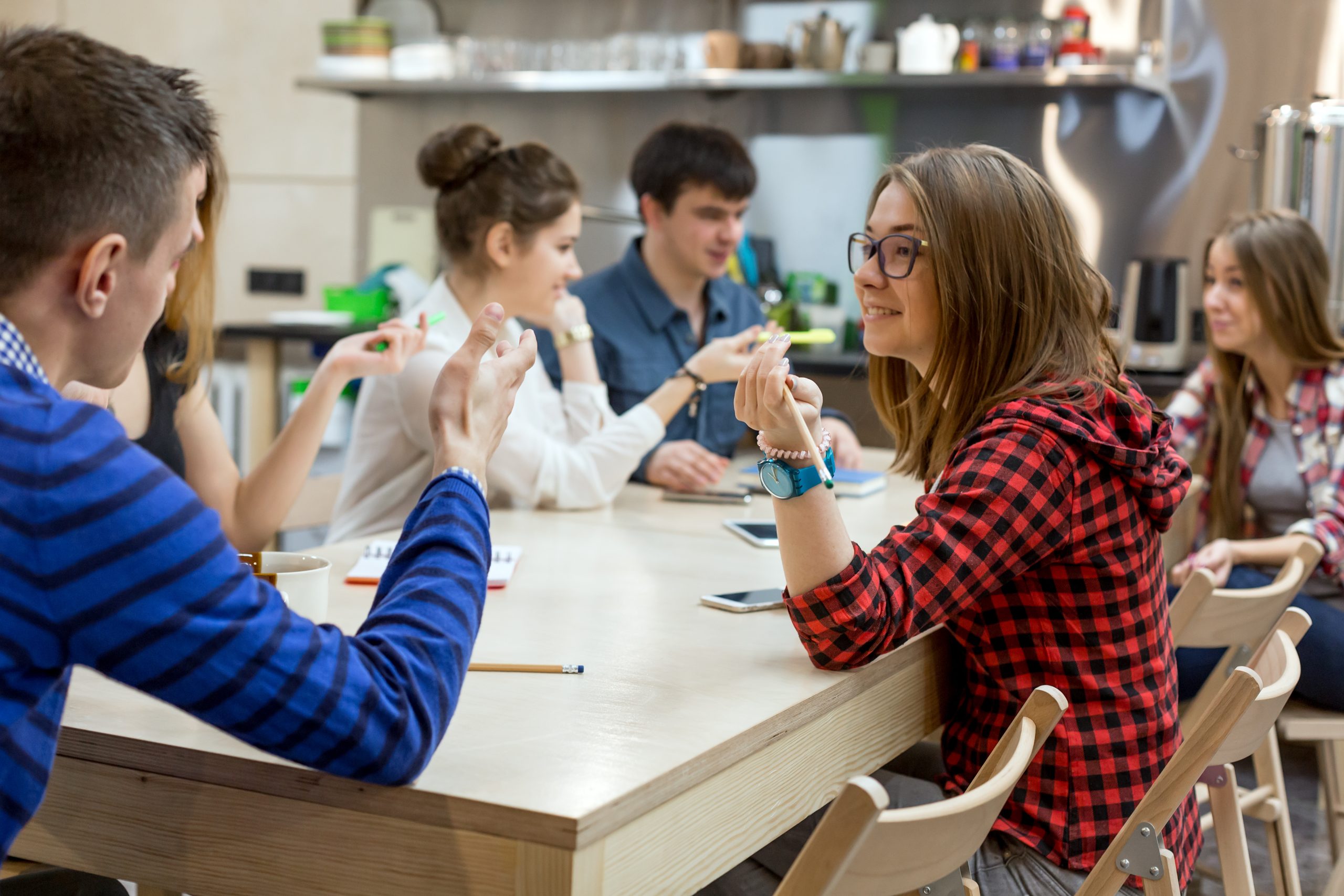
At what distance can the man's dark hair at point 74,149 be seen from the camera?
2.52 feet

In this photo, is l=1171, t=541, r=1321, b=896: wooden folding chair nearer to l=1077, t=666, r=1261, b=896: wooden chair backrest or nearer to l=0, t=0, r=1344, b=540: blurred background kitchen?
l=1077, t=666, r=1261, b=896: wooden chair backrest

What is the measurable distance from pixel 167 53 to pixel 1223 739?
5156 millimetres

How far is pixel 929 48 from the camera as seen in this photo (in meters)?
3.96

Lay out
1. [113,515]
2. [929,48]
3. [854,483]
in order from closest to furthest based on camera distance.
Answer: [113,515], [854,483], [929,48]

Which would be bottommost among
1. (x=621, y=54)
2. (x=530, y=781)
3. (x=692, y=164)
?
(x=530, y=781)

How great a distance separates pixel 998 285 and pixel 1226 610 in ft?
2.08

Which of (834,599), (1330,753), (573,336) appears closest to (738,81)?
(573,336)

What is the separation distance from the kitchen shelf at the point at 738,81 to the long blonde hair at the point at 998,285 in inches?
103

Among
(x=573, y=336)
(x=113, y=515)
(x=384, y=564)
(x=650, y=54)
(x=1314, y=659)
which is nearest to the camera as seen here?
(x=113, y=515)

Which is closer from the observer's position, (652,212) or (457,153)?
(457,153)

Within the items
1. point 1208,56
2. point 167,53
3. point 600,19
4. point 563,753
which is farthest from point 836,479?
point 167,53

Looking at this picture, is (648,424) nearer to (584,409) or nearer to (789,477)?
(584,409)

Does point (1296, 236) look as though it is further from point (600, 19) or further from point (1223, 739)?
point (600, 19)

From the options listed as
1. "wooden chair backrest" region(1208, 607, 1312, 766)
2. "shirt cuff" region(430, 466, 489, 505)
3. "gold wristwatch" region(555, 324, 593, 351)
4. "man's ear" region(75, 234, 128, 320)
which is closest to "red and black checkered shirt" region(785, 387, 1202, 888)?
"wooden chair backrest" region(1208, 607, 1312, 766)
